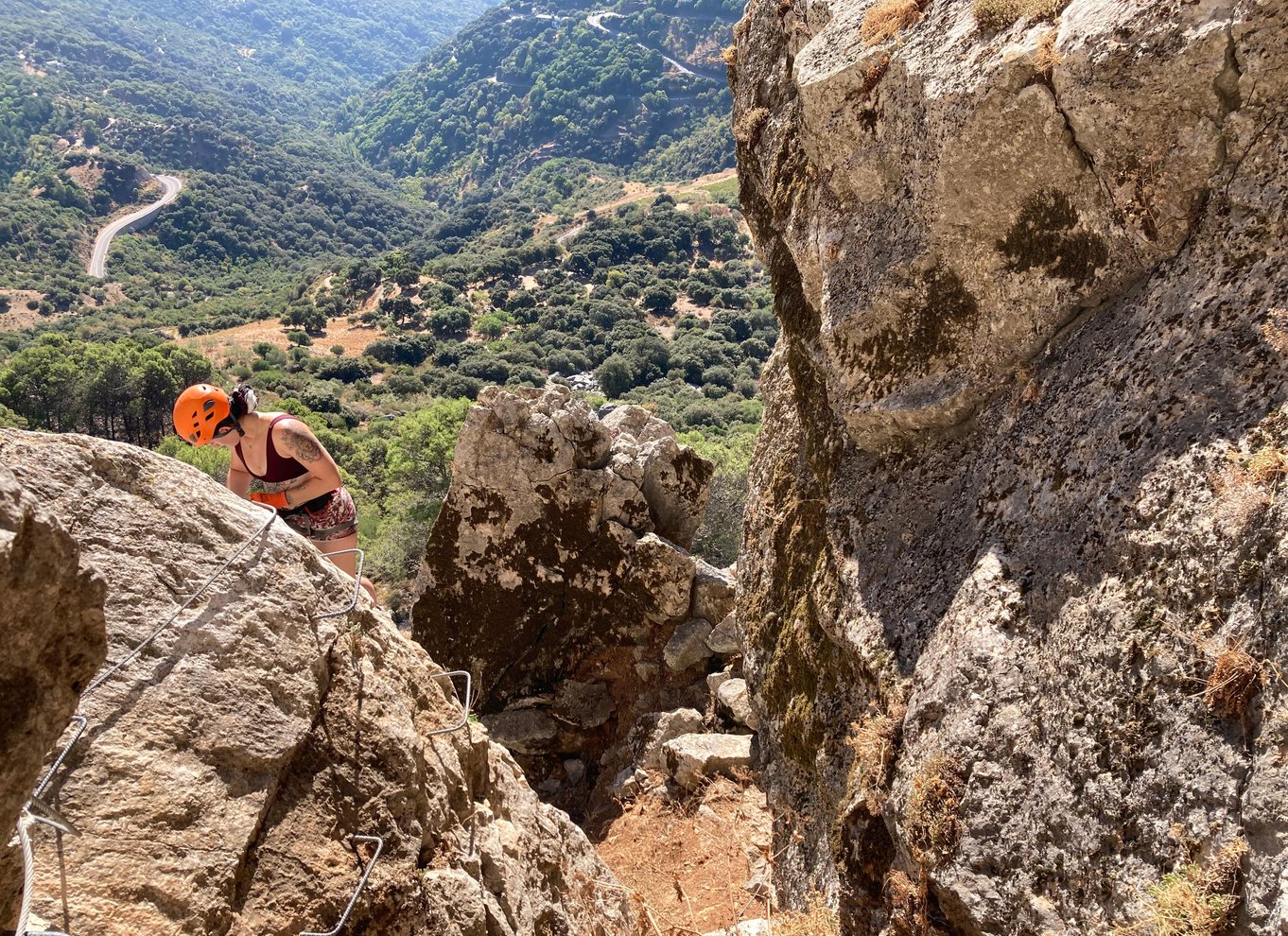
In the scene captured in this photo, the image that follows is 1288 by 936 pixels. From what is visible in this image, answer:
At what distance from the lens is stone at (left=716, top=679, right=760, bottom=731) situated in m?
10.7

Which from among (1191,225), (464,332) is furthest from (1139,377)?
(464,332)

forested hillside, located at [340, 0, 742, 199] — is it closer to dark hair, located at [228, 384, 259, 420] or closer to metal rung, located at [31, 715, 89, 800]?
dark hair, located at [228, 384, 259, 420]

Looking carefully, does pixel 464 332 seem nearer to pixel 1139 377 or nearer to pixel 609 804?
pixel 609 804

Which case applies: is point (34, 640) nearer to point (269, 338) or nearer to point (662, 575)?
point (662, 575)

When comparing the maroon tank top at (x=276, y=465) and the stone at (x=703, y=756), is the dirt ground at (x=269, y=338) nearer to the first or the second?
the stone at (x=703, y=756)

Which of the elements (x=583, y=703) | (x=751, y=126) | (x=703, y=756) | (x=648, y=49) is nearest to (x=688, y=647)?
(x=583, y=703)

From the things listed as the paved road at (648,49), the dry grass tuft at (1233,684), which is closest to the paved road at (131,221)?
the paved road at (648,49)

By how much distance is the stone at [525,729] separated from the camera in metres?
12.0

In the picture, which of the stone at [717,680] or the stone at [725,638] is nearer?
the stone at [717,680]

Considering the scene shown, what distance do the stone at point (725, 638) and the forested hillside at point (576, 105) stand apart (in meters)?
118

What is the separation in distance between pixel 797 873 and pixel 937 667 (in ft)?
9.16

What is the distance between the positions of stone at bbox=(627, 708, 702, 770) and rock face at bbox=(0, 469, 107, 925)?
8.92 metres

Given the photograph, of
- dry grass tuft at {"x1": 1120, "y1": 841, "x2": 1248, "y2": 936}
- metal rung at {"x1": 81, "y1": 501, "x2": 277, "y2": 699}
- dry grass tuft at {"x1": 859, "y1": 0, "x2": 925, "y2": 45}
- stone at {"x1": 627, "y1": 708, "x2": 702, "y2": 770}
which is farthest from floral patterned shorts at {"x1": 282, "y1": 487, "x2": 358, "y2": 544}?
stone at {"x1": 627, "y1": 708, "x2": 702, "y2": 770}

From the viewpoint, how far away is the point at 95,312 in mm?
75062
